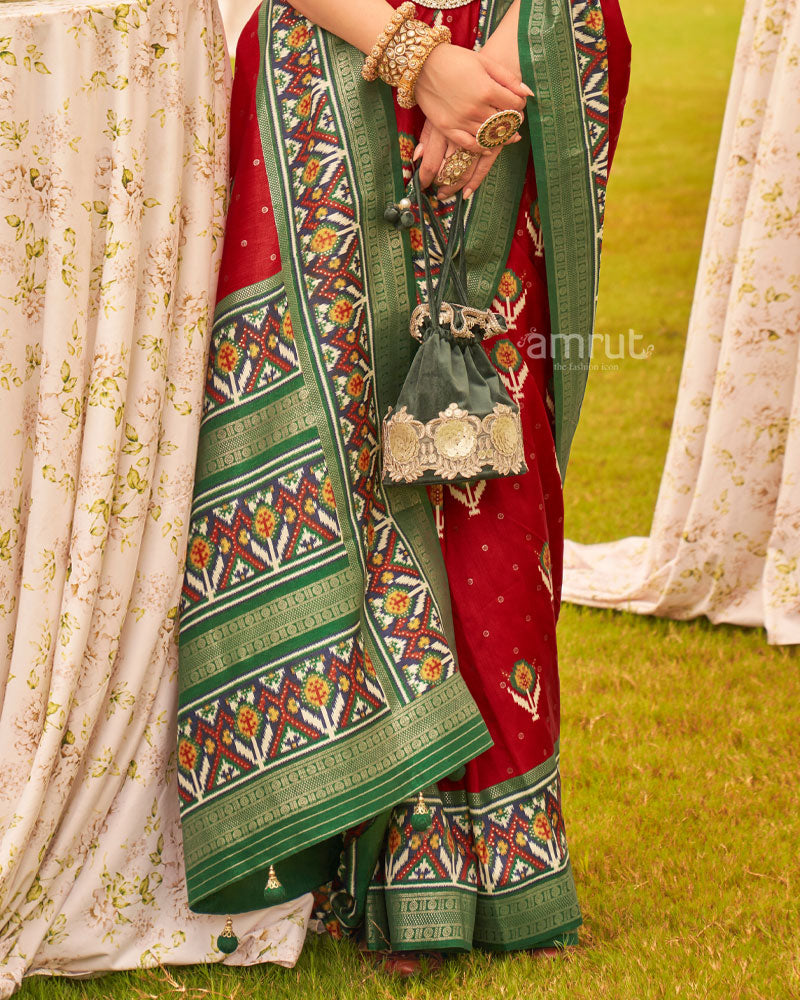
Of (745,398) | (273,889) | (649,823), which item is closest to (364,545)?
(273,889)

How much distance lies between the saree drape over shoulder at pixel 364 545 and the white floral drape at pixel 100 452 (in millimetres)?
58

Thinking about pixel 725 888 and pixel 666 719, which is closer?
pixel 725 888

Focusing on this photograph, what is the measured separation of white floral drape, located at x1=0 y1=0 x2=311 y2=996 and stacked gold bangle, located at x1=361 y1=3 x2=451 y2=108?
0.78ft

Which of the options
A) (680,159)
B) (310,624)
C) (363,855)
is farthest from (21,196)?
(680,159)

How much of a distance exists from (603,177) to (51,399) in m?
0.81

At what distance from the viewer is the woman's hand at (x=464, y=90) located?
1.60m

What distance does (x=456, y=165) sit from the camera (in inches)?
65.1

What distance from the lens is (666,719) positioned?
2.61 m

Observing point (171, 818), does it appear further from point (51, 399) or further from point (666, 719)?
point (666, 719)

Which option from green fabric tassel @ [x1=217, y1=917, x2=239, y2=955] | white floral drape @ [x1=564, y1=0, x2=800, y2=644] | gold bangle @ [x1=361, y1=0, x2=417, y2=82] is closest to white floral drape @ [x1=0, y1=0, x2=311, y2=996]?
green fabric tassel @ [x1=217, y1=917, x2=239, y2=955]

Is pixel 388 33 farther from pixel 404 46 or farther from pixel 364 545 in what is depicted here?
pixel 364 545

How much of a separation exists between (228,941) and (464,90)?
3.82 feet

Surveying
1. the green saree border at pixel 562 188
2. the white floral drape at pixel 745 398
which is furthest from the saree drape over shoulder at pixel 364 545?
the white floral drape at pixel 745 398

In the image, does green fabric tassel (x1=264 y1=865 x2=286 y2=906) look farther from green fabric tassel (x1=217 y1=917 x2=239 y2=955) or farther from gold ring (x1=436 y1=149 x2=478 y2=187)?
gold ring (x1=436 y1=149 x2=478 y2=187)
